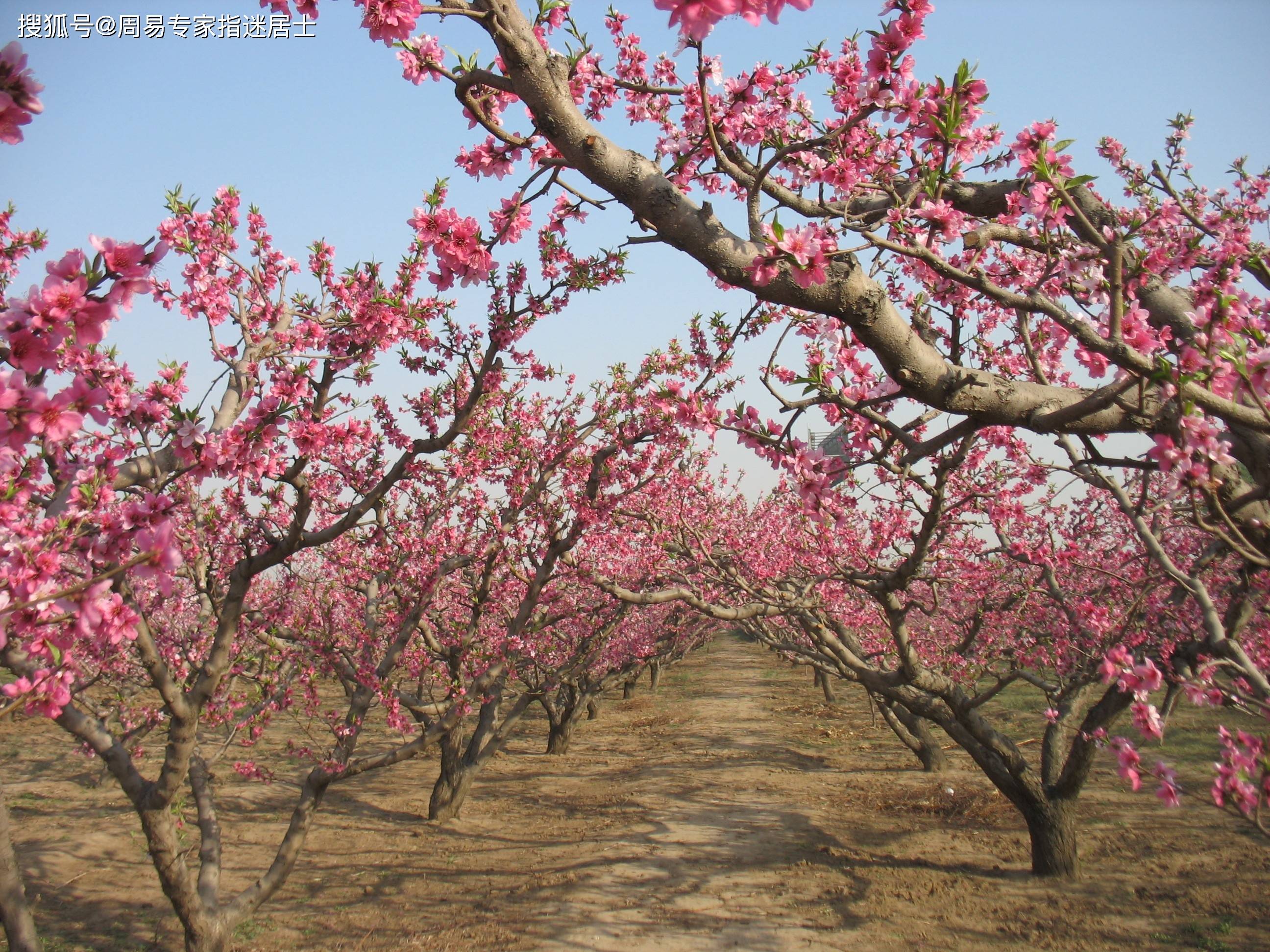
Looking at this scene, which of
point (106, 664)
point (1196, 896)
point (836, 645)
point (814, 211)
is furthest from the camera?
point (106, 664)

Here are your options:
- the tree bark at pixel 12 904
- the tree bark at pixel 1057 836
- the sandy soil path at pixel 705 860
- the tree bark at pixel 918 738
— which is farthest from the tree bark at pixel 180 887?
the tree bark at pixel 918 738

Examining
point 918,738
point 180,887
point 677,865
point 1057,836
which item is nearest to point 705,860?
point 677,865

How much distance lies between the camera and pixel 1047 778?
23.4 feet

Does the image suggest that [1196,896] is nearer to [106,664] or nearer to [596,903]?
[596,903]

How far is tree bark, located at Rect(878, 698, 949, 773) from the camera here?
11453 millimetres

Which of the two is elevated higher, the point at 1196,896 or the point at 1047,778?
the point at 1047,778

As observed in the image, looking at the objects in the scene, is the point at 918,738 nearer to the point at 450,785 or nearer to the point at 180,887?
the point at 450,785

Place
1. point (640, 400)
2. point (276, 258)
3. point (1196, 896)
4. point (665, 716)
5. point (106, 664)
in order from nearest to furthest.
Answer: point (276, 258)
point (1196, 896)
point (640, 400)
point (106, 664)
point (665, 716)

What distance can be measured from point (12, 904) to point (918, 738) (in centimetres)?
1097

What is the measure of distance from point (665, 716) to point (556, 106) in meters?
18.2

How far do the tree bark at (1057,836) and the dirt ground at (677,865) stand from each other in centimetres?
20

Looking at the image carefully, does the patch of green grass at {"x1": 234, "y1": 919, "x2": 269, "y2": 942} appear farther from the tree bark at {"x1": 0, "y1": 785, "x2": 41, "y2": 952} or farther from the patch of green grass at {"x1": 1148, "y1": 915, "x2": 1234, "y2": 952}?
the patch of green grass at {"x1": 1148, "y1": 915, "x2": 1234, "y2": 952}

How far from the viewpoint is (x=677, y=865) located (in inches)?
319

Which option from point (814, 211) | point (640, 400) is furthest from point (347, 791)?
point (814, 211)
